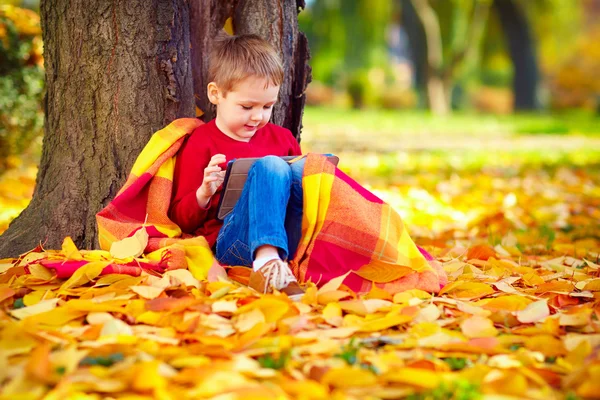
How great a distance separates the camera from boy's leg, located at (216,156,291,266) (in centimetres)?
233

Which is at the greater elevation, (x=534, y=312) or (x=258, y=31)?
(x=258, y=31)

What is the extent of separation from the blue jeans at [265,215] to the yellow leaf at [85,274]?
475mm

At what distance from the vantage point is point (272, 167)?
2.39 m

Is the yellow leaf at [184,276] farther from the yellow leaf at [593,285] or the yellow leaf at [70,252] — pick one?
the yellow leaf at [593,285]

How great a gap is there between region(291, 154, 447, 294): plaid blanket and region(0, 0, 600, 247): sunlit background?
53.2 inches

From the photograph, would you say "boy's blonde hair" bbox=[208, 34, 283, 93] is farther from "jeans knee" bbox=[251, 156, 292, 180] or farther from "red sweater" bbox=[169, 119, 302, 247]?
"jeans knee" bbox=[251, 156, 292, 180]

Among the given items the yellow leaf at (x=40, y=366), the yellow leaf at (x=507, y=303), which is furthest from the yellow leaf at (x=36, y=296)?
the yellow leaf at (x=507, y=303)

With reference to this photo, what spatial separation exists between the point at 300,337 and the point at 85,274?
903mm

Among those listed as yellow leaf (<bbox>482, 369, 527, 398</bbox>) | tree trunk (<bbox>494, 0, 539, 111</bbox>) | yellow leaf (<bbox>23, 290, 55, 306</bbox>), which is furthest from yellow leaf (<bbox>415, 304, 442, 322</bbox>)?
tree trunk (<bbox>494, 0, 539, 111</bbox>)

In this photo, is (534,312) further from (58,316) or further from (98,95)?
(98,95)

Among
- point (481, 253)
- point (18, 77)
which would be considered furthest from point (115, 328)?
point (18, 77)

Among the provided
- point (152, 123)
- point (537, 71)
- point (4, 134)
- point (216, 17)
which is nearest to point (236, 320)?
point (152, 123)

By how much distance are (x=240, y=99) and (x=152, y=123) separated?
53cm

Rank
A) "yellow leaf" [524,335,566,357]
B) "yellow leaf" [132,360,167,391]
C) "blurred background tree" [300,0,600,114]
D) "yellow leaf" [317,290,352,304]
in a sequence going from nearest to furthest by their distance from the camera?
"yellow leaf" [132,360,167,391], "yellow leaf" [524,335,566,357], "yellow leaf" [317,290,352,304], "blurred background tree" [300,0,600,114]
